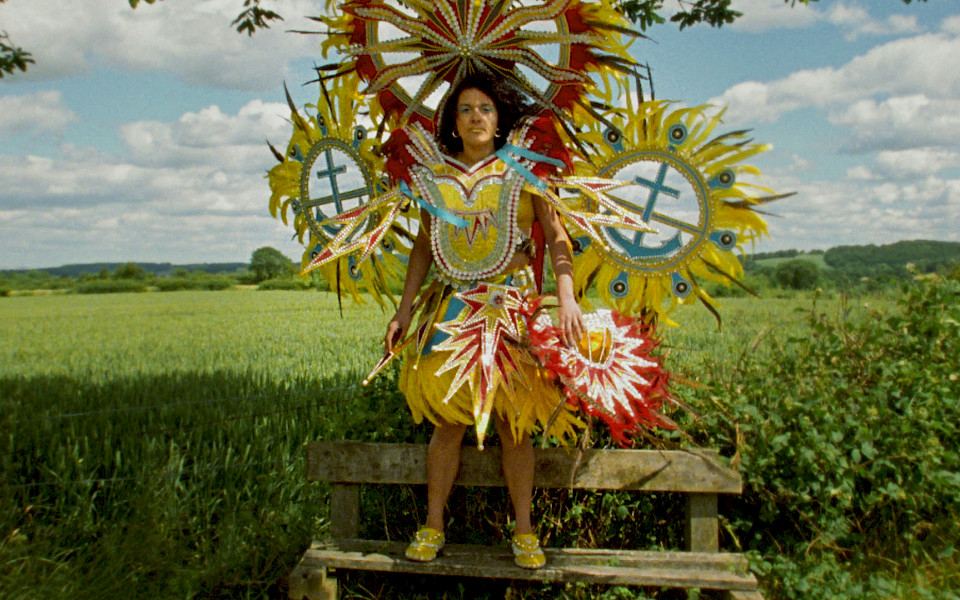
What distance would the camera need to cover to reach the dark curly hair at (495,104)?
8.75 ft

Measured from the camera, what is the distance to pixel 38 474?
3.94m

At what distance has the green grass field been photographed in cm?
301

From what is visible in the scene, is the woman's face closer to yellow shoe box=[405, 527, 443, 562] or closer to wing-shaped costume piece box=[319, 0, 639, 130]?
wing-shaped costume piece box=[319, 0, 639, 130]

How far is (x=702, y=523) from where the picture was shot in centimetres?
283

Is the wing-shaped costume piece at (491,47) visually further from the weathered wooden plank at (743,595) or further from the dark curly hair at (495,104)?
the weathered wooden plank at (743,595)

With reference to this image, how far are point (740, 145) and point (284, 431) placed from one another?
9.95ft

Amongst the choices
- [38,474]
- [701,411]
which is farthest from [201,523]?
[701,411]

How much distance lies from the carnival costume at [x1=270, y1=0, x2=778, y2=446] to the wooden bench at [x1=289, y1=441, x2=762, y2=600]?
0.71 ft

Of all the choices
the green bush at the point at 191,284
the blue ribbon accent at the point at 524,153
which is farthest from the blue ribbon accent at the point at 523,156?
the green bush at the point at 191,284

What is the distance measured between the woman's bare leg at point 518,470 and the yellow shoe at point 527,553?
4 centimetres

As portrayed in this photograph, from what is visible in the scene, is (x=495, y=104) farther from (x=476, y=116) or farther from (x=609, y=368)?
(x=609, y=368)

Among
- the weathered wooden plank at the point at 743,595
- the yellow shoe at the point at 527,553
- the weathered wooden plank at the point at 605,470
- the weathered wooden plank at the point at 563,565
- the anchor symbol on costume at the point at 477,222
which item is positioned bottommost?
the weathered wooden plank at the point at 743,595

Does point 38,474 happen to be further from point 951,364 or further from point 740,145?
point 951,364

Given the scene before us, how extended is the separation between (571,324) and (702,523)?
106cm
